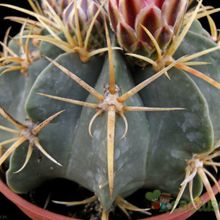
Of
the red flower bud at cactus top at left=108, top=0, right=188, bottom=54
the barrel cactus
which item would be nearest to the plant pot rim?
the barrel cactus

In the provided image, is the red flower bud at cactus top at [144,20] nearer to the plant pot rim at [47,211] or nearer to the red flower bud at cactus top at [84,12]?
the red flower bud at cactus top at [84,12]

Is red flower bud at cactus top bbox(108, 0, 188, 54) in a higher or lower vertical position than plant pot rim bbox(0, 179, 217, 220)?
higher

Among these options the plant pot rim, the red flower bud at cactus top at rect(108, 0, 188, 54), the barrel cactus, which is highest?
the red flower bud at cactus top at rect(108, 0, 188, 54)

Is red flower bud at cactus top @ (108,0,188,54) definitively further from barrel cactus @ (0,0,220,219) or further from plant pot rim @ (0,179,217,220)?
plant pot rim @ (0,179,217,220)

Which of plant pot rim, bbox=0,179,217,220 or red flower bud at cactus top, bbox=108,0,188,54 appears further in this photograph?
plant pot rim, bbox=0,179,217,220

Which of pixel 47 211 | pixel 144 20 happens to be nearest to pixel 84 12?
pixel 144 20

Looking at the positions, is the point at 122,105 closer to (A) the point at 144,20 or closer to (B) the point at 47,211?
(A) the point at 144,20

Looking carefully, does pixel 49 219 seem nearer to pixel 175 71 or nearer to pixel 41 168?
pixel 41 168

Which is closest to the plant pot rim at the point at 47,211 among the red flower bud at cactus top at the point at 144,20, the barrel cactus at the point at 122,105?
the barrel cactus at the point at 122,105
